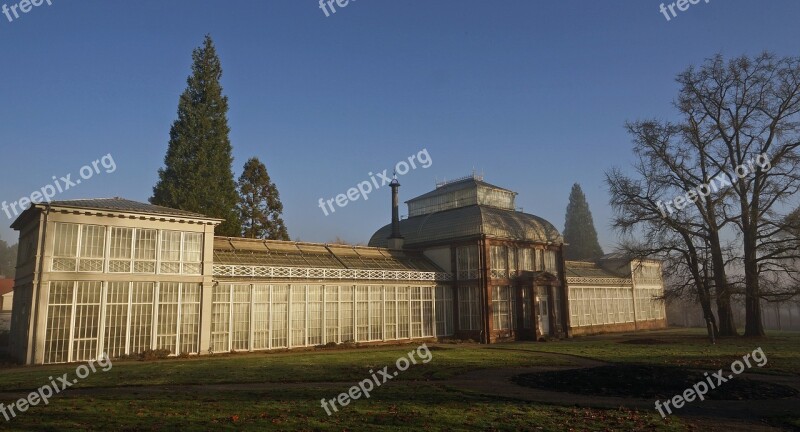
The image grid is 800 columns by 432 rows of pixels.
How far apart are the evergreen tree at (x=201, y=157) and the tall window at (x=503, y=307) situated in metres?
21.9

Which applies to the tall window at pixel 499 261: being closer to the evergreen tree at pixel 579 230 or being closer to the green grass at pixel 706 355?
the green grass at pixel 706 355

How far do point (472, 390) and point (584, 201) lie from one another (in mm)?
93556

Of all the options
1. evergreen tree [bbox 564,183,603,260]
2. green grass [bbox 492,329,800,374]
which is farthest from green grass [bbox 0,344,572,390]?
evergreen tree [bbox 564,183,603,260]

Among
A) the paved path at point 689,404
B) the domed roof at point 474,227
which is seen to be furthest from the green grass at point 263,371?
the domed roof at point 474,227

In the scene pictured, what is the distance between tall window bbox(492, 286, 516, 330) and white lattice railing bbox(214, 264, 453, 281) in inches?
160

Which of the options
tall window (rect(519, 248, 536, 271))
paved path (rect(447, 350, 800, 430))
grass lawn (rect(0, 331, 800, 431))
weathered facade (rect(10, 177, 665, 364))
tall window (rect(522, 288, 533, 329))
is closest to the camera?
grass lawn (rect(0, 331, 800, 431))

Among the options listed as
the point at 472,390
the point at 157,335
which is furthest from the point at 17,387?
the point at 472,390

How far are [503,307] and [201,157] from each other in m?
27.8

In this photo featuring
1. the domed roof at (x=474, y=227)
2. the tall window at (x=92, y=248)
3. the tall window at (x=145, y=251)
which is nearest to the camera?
the tall window at (x=92, y=248)

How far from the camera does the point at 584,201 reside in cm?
10288

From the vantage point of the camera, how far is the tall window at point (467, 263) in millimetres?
41062

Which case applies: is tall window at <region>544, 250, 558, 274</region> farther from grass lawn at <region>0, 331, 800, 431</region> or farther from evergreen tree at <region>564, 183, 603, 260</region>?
evergreen tree at <region>564, 183, 603, 260</region>

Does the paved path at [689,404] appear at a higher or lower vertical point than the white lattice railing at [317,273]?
lower

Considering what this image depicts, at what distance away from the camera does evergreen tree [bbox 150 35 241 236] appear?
44.2 m
